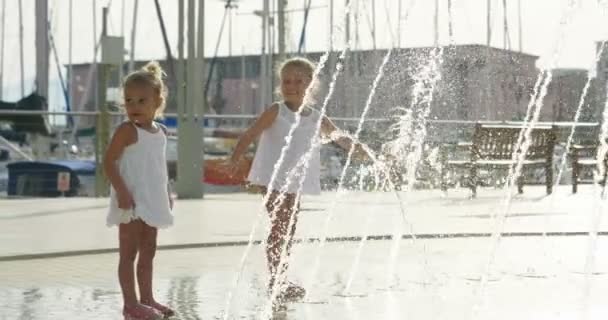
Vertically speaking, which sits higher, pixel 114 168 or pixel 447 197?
pixel 114 168

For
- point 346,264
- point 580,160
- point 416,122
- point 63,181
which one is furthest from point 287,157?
point 416,122

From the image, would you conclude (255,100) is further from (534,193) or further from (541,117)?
(534,193)

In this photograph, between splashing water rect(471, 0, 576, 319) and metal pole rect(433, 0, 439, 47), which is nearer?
splashing water rect(471, 0, 576, 319)

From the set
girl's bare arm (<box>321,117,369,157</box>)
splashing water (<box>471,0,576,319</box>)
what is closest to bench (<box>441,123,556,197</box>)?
splashing water (<box>471,0,576,319</box>)

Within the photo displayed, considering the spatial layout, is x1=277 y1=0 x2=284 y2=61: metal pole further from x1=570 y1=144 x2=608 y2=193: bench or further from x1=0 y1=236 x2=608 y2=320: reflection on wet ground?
x1=0 y1=236 x2=608 y2=320: reflection on wet ground

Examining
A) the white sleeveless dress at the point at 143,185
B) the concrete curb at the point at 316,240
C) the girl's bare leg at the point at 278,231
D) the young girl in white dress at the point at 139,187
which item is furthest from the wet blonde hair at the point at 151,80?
the concrete curb at the point at 316,240

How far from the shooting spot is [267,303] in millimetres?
5559

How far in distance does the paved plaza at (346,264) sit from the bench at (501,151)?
286 centimetres

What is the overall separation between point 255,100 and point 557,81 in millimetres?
19472

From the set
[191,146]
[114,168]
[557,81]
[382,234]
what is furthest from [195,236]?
[557,81]

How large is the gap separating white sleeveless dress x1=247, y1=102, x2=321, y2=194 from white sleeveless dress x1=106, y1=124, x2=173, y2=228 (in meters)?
0.81

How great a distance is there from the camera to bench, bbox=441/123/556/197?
15.9m

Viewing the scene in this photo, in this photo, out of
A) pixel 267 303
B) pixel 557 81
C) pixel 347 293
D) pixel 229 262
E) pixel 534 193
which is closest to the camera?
pixel 267 303

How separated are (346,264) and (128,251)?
2.51 meters
